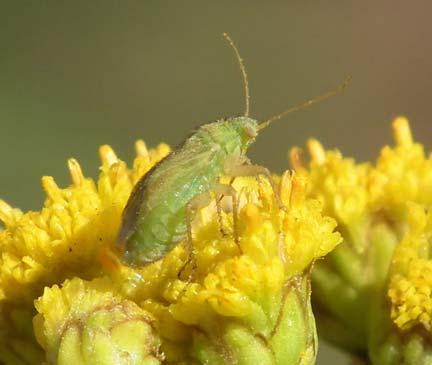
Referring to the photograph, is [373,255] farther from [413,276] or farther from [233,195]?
[233,195]

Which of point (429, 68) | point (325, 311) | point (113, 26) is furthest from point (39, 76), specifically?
point (325, 311)

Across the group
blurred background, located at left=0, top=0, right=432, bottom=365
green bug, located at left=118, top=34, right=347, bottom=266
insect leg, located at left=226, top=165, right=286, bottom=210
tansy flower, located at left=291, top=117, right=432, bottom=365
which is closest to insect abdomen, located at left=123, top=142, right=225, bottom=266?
green bug, located at left=118, top=34, right=347, bottom=266

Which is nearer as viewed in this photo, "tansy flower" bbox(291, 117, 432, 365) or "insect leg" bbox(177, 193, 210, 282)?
"insect leg" bbox(177, 193, 210, 282)

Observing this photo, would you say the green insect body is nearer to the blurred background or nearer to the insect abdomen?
the insect abdomen

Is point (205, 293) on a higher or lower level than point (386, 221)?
lower

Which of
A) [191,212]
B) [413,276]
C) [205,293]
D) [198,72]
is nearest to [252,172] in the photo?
[191,212]
